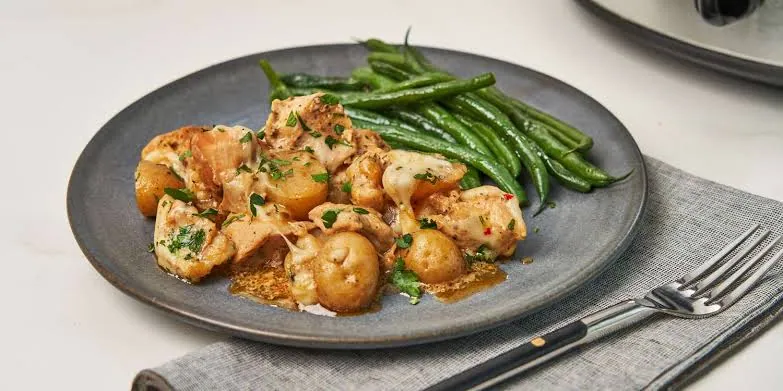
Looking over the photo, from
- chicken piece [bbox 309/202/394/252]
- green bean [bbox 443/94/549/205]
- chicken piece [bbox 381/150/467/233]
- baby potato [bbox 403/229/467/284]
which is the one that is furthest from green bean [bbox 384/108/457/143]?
baby potato [bbox 403/229/467/284]

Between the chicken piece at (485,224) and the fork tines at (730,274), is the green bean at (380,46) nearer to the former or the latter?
the chicken piece at (485,224)

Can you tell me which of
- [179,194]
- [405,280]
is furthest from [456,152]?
[179,194]

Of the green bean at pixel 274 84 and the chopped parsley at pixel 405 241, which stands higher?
the green bean at pixel 274 84

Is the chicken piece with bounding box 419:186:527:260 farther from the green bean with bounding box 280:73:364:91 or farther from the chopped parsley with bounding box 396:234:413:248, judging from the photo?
the green bean with bounding box 280:73:364:91

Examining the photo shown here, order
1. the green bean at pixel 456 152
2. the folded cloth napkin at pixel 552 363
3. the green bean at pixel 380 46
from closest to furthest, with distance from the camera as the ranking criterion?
1. the folded cloth napkin at pixel 552 363
2. the green bean at pixel 456 152
3. the green bean at pixel 380 46

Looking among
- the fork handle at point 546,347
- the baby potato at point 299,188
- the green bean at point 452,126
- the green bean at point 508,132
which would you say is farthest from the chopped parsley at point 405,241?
the green bean at point 452,126

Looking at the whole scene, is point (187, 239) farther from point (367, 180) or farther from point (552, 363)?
point (552, 363)
